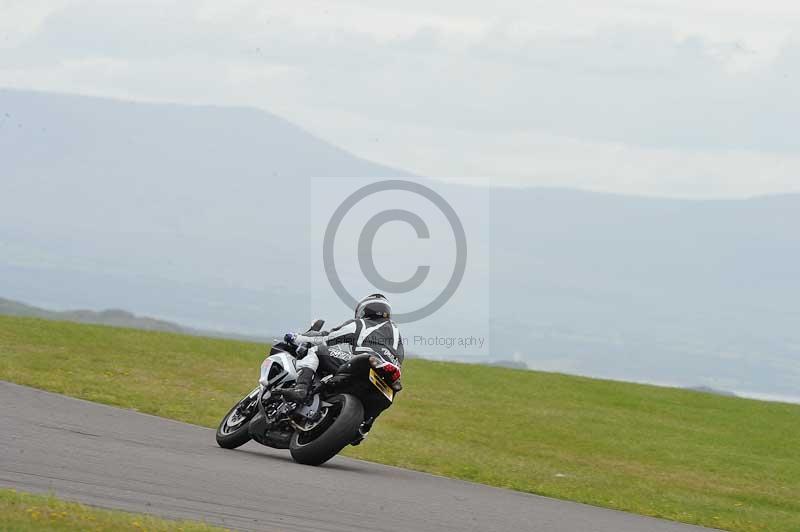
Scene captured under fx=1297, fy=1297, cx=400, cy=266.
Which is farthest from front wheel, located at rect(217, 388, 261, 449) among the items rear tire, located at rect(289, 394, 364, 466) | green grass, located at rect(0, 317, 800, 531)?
green grass, located at rect(0, 317, 800, 531)

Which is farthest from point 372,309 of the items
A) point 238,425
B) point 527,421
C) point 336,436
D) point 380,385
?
point 527,421

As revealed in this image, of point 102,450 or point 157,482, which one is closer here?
point 157,482

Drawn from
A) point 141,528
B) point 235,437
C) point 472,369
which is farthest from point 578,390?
point 141,528

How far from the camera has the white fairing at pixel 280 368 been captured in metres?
15.4

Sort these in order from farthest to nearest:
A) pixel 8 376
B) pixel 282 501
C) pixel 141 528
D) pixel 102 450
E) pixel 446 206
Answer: pixel 446 206 → pixel 8 376 → pixel 102 450 → pixel 282 501 → pixel 141 528

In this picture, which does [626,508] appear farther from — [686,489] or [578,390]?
[578,390]

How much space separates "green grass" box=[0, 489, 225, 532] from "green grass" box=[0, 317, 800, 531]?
808 centimetres

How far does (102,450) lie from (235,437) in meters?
2.76

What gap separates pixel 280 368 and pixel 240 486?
3463mm

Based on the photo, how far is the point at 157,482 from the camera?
38.2 ft

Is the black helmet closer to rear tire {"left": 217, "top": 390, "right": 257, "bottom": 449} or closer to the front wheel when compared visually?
the front wheel

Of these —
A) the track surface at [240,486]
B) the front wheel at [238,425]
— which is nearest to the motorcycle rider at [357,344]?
the front wheel at [238,425]

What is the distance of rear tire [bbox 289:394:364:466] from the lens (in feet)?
48.0

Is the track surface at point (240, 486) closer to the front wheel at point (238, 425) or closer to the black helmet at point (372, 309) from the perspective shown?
the front wheel at point (238, 425)
